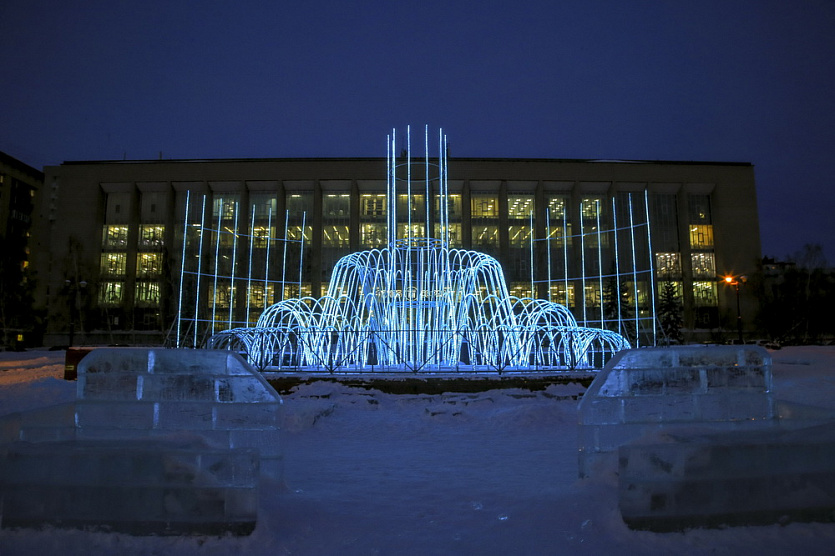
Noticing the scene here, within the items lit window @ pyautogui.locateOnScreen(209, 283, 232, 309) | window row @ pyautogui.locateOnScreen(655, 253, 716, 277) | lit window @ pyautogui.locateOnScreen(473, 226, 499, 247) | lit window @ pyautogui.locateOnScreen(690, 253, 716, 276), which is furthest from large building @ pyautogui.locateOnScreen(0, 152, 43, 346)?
lit window @ pyautogui.locateOnScreen(690, 253, 716, 276)

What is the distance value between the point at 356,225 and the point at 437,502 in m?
43.4

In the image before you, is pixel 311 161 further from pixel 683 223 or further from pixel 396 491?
pixel 396 491

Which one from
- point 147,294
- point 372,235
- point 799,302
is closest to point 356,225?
point 372,235

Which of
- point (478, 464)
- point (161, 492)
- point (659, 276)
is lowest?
point (478, 464)

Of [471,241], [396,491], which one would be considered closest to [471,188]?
[471,241]

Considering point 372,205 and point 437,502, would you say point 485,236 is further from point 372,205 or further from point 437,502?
point 437,502

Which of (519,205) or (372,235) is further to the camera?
(519,205)

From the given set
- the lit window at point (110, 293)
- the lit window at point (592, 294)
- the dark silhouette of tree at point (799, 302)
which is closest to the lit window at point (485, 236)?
the lit window at point (592, 294)

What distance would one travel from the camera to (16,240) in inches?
2122

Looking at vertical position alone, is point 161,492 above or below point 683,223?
below

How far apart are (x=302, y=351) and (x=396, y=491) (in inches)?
404

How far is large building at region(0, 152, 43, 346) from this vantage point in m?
45.3

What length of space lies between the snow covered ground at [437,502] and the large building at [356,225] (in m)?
38.3

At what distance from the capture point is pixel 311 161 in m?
48.6
